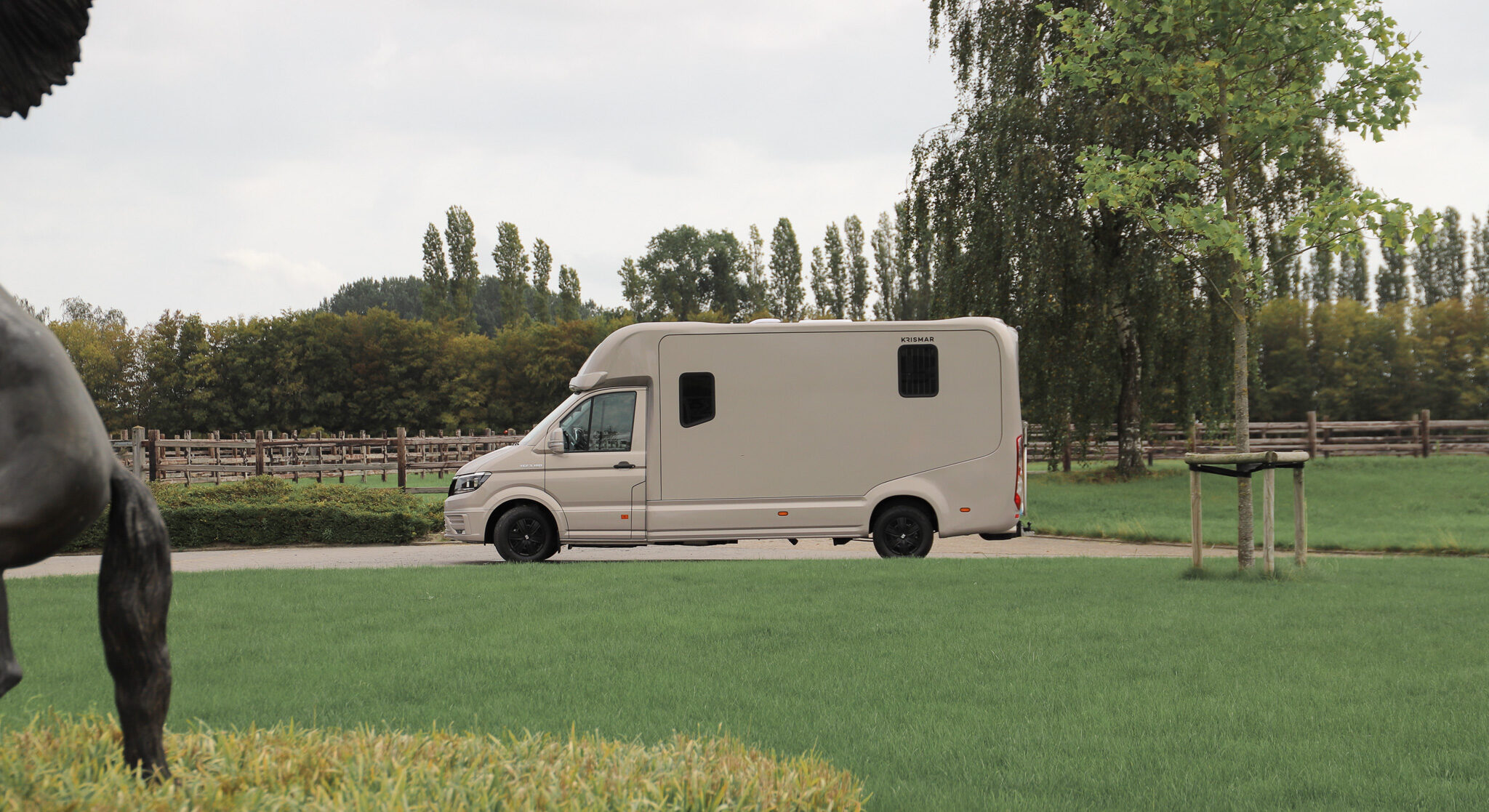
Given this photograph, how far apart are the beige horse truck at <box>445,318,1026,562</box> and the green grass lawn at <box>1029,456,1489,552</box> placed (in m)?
4.94

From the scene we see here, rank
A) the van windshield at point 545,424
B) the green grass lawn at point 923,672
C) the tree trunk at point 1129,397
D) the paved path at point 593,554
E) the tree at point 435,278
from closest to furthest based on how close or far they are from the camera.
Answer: the green grass lawn at point 923,672, the van windshield at point 545,424, the paved path at point 593,554, the tree trunk at point 1129,397, the tree at point 435,278

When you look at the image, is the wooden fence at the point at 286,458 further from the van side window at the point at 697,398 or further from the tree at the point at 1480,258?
the tree at the point at 1480,258

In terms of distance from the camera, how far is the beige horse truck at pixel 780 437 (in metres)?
12.4

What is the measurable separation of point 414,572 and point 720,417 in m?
3.68

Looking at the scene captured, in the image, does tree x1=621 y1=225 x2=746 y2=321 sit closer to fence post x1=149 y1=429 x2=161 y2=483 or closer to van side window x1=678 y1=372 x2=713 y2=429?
fence post x1=149 y1=429 x2=161 y2=483

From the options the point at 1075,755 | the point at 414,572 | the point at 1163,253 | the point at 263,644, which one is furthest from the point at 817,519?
the point at 1163,253

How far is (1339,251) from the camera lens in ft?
32.1

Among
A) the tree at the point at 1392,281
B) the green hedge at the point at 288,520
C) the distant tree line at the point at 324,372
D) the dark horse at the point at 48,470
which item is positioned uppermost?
the tree at the point at 1392,281

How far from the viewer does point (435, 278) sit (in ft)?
225

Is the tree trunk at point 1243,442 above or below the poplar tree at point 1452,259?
below

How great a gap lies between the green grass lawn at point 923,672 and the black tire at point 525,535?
7.59ft

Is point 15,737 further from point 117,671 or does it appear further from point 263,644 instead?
point 263,644

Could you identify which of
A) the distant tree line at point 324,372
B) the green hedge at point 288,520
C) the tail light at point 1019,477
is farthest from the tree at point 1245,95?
the distant tree line at point 324,372

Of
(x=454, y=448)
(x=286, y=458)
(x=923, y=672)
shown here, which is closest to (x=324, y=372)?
(x=454, y=448)
